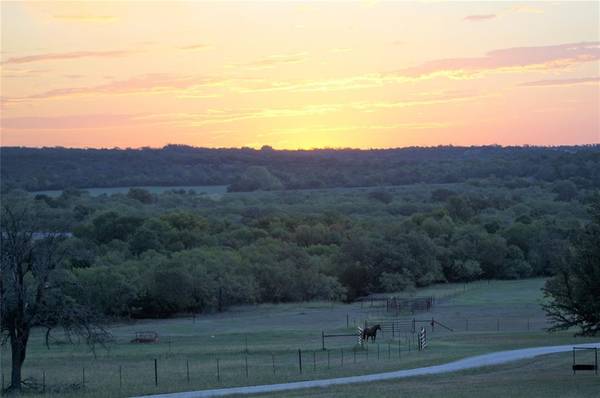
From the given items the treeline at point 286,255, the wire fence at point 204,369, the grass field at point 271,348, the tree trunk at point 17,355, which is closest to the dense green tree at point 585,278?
the grass field at point 271,348

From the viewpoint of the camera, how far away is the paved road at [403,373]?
1326 inches

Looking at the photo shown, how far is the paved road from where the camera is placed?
3369 cm

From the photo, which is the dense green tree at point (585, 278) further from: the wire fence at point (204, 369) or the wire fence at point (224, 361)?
the wire fence at point (204, 369)

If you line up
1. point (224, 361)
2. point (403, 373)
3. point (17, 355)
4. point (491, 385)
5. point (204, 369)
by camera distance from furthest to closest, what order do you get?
point (224, 361) → point (204, 369) → point (403, 373) → point (17, 355) → point (491, 385)

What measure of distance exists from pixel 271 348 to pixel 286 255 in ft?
157

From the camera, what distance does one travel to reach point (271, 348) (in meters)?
53.5

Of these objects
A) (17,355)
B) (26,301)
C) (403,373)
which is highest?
(26,301)

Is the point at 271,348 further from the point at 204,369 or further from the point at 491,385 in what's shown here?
the point at 491,385

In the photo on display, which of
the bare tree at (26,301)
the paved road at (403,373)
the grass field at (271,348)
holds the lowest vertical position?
the grass field at (271,348)

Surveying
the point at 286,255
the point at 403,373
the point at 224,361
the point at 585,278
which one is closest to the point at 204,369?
the point at 224,361

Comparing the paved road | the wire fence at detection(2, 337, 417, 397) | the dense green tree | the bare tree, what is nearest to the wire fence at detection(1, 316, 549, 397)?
the wire fence at detection(2, 337, 417, 397)

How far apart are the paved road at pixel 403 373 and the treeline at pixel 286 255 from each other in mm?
32092

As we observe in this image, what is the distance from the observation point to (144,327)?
75250 mm

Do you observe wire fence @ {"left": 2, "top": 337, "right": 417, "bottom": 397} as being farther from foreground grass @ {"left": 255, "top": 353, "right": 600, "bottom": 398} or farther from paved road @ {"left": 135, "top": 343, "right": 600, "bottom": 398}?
foreground grass @ {"left": 255, "top": 353, "right": 600, "bottom": 398}
